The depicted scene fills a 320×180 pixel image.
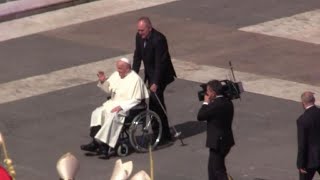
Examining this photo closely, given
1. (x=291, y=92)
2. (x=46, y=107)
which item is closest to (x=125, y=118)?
(x=46, y=107)

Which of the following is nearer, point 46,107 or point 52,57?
point 46,107

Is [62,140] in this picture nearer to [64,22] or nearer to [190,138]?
[190,138]

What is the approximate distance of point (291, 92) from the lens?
1677 cm

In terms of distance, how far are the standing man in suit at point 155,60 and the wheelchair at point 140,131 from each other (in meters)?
0.20

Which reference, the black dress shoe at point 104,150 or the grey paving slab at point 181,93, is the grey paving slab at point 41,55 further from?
the black dress shoe at point 104,150

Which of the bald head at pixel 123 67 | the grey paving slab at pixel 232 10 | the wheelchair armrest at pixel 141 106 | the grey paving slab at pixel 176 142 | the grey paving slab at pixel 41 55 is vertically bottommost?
the grey paving slab at pixel 232 10

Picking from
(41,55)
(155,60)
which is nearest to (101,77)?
(155,60)

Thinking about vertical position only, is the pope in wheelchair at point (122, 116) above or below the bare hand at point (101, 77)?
below

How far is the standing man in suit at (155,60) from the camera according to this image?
46.6ft

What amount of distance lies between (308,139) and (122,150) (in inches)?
129

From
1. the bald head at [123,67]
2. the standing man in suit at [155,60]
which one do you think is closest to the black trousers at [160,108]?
the standing man in suit at [155,60]

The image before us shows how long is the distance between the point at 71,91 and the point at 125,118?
3.44 m

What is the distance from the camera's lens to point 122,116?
13.8 meters

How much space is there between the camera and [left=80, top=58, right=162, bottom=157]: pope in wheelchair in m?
13.8
